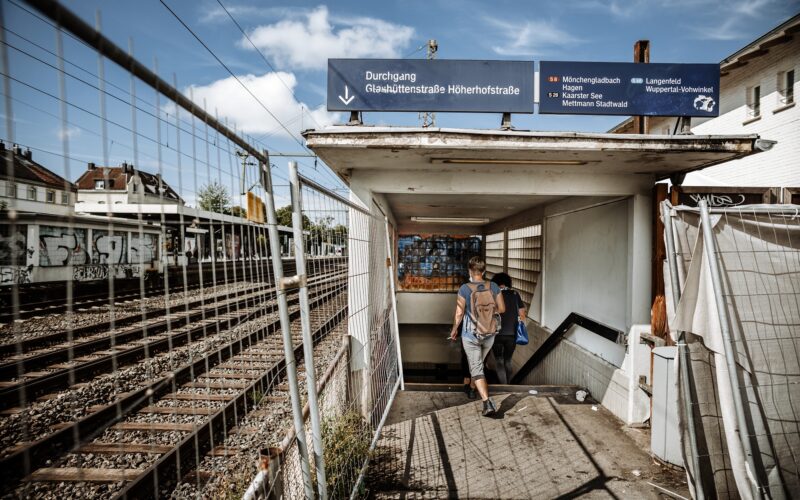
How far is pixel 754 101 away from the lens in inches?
477

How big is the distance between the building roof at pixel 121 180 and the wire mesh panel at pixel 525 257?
7.96 m

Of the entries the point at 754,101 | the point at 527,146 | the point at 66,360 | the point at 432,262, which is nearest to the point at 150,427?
the point at 66,360

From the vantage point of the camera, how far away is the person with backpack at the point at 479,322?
490 cm

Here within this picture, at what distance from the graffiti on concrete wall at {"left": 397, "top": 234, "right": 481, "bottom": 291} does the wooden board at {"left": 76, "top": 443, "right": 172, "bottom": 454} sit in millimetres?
8799

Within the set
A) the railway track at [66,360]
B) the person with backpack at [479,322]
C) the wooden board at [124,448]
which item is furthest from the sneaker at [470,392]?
the wooden board at [124,448]

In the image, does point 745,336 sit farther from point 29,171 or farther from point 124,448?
point 124,448

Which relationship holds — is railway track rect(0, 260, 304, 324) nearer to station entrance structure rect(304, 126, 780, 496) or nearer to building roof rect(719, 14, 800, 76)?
station entrance structure rect(304, 126, 780, 496)

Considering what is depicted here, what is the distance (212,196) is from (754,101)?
16250 mm

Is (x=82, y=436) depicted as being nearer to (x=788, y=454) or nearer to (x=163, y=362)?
(x=163, y=362)

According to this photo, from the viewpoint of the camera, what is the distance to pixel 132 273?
67.2ft

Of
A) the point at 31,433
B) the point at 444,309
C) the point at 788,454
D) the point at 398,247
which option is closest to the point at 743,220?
the point at 788,454

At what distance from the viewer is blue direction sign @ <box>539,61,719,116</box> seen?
14.9 feet

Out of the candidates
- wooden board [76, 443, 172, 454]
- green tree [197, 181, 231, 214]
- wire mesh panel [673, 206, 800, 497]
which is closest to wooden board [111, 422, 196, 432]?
wooden board [76, 443, 172, 454]

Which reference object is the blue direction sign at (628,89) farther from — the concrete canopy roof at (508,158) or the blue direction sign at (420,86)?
the concrete canopy roof at (508,158)
